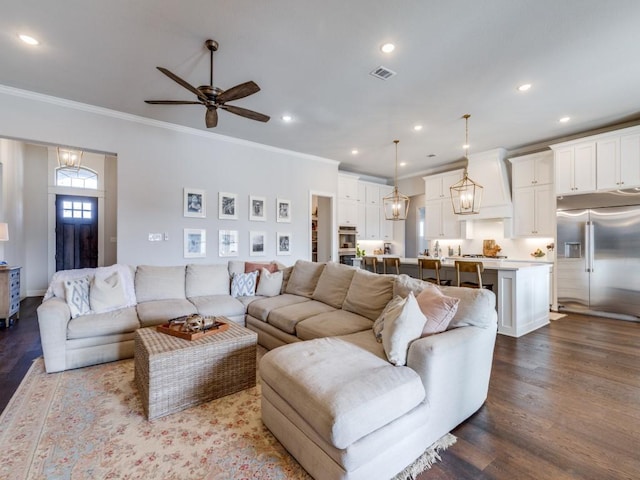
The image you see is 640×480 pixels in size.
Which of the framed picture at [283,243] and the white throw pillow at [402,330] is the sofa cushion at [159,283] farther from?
the white throw pillow at [402,330]

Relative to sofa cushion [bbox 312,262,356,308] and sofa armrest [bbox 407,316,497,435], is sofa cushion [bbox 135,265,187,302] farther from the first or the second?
sofa armrest [bbox 407,316,497,435]

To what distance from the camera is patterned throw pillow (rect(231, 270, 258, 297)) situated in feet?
13.9

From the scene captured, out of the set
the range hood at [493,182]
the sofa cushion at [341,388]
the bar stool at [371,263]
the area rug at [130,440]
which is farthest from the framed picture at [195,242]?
the range hood at [493,182]

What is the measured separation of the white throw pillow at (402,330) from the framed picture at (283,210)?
426 cm

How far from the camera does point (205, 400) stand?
2268mm

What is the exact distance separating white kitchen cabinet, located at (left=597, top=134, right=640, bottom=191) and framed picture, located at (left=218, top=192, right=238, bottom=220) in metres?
6.31

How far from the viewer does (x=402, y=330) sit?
6.20 feet

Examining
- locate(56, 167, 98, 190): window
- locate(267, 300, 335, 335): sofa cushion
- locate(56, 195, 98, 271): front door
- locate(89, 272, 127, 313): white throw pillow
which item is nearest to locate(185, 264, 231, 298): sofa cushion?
locate(89, 272, 127, 313): white throw pillow

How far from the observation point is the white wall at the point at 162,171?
12.7ft

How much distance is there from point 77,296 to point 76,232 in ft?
15.9

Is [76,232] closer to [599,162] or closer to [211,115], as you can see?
[211,115]

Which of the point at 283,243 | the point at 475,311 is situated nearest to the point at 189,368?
the point at 475,311

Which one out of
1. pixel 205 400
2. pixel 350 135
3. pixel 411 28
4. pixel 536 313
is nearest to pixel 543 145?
pixel 536 313

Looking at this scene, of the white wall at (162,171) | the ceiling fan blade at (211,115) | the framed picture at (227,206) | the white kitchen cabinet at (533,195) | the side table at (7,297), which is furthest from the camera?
the white kitchen cabinet at (533,195)
